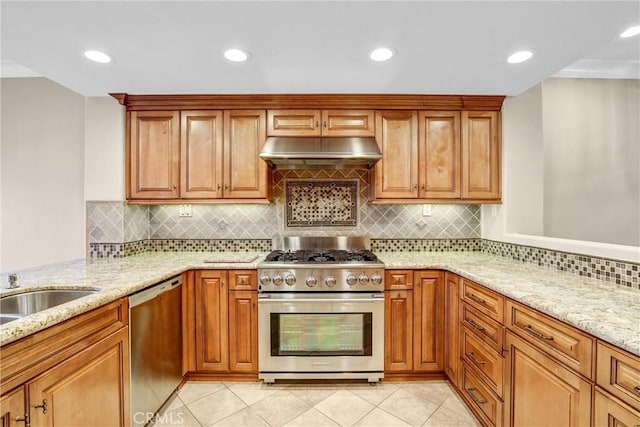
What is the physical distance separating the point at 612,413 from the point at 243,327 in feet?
6.65

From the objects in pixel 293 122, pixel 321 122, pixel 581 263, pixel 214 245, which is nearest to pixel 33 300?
pixel 214 245

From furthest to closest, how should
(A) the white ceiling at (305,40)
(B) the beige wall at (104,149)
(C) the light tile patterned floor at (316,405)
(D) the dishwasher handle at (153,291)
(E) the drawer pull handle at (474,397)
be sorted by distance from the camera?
(B) the beige wall at (104,149) → (C) the light tile patterned floor at (316,405) → (E) the drawer pull handle at (474,397) → (D) the dishwasher handle at (153,291) → (A) the white ceiling at (305,40)

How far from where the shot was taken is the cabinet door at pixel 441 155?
256 cm

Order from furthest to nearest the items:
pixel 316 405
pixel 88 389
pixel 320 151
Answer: pixel 320 151 → pixel 316 405 → pixel 88 389

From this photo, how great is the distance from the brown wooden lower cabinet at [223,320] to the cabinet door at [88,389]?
69 centimetres

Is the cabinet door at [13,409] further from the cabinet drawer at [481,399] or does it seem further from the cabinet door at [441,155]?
the cabinet door at [441,155]

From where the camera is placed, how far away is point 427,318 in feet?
7.36

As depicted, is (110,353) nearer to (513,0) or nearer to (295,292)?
(295,292)

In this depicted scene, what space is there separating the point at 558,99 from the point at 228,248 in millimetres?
3592

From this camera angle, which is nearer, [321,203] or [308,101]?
[308,101]

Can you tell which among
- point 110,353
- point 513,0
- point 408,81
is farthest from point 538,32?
point 110,353

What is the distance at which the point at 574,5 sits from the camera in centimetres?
136

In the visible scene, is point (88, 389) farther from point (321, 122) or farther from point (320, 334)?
point (321, 122)

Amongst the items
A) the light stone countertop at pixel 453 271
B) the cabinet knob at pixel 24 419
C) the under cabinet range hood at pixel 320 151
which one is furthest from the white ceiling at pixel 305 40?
the cabinet knob at pixel 24 419
